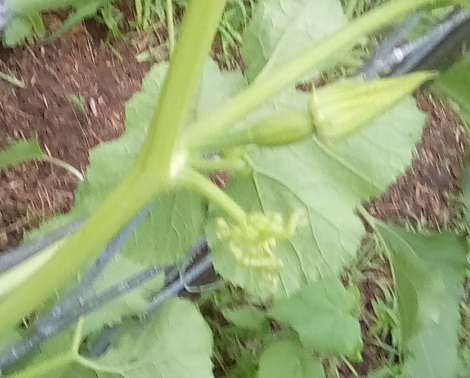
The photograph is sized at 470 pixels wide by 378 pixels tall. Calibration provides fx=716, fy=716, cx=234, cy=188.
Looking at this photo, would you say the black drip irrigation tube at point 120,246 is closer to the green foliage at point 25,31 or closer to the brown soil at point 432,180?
the green foliage at point 25,31

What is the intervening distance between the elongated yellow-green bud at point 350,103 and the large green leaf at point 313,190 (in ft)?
0.65

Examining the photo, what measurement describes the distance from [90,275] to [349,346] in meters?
0.36

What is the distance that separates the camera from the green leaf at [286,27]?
532mm

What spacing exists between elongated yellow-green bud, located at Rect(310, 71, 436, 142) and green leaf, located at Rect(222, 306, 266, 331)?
708mm

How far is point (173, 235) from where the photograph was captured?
55 cm

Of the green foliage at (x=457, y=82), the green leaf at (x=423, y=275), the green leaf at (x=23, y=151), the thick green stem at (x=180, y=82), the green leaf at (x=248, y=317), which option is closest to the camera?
the thick green stem at (x=180, y=82)

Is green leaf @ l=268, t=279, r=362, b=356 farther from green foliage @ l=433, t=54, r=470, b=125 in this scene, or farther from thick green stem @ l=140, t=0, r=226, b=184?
thick green stem @ l=140, t=0, r=226, b=184

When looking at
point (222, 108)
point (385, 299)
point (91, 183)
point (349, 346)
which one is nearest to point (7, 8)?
point (91, 183)

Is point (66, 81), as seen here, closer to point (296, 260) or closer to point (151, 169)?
point (296, 260)

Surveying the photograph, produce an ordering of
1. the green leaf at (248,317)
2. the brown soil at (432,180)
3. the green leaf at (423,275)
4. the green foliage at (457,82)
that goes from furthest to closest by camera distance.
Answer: the brown soil at (432,180) < the green leaf at (248,317) < the green leaf at (423,275) < the green foliage at (457,82)

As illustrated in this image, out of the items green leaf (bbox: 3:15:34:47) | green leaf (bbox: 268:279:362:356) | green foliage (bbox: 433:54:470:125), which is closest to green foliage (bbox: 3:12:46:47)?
green leaf (bbox: 3:15:34:47)

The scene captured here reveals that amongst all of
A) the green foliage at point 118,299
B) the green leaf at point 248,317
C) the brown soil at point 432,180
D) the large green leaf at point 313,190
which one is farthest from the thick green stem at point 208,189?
the brown soil at point 432,180

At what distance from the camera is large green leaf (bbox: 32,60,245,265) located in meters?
0.53

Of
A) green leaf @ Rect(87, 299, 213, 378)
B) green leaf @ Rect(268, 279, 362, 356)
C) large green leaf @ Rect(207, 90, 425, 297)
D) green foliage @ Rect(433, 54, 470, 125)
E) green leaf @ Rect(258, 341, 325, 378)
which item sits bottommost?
green leaf @ Rect(258, 341, 325, 378)
